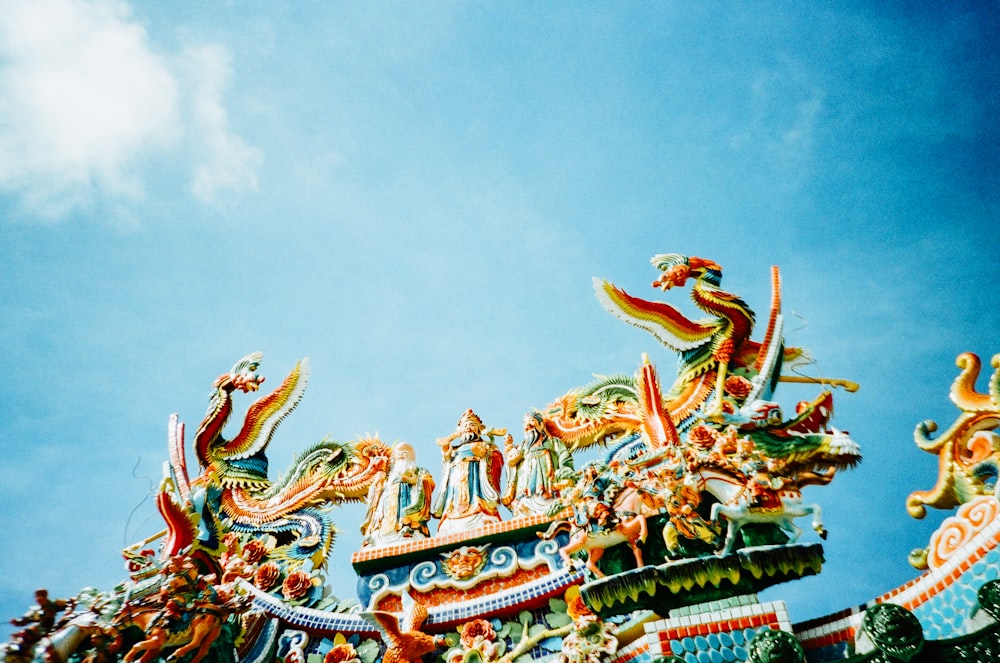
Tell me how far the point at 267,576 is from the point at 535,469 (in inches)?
108

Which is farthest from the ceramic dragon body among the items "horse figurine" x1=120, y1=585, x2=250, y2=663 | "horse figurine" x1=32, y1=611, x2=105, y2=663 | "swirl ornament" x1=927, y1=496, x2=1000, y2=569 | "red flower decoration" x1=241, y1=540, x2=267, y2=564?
"swirl ornament" x1=927, y1=496, x2=1000, y2=569

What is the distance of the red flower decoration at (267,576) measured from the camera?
8086 millimetres

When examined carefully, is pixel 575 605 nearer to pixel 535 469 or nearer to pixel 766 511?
pixel 535 469

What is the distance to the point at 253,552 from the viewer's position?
8516mm

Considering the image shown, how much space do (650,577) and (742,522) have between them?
A: 71 centimetres

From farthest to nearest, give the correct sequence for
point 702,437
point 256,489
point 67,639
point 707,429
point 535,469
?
point 256,489 < point 535,469 < point 707,429 < point 702,437 < point 67,639

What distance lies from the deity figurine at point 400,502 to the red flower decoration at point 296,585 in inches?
25.1

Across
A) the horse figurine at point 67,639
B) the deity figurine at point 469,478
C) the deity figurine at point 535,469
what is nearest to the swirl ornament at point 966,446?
the deity figurine at point 535,469

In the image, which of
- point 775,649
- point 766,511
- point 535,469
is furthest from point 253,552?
point 775,649

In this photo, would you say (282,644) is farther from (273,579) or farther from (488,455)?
(488,455)

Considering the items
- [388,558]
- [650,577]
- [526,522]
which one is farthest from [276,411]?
[650,577]

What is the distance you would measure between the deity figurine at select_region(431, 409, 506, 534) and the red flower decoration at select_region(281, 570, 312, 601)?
52.5 inches

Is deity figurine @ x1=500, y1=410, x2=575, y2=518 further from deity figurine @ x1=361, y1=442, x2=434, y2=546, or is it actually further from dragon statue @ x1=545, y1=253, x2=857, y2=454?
deity figurine @ x1=361, y1=442, x2=434, y2=546

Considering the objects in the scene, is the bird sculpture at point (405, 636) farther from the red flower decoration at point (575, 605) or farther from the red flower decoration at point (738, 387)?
the red flower decoration at point (738, 387)
